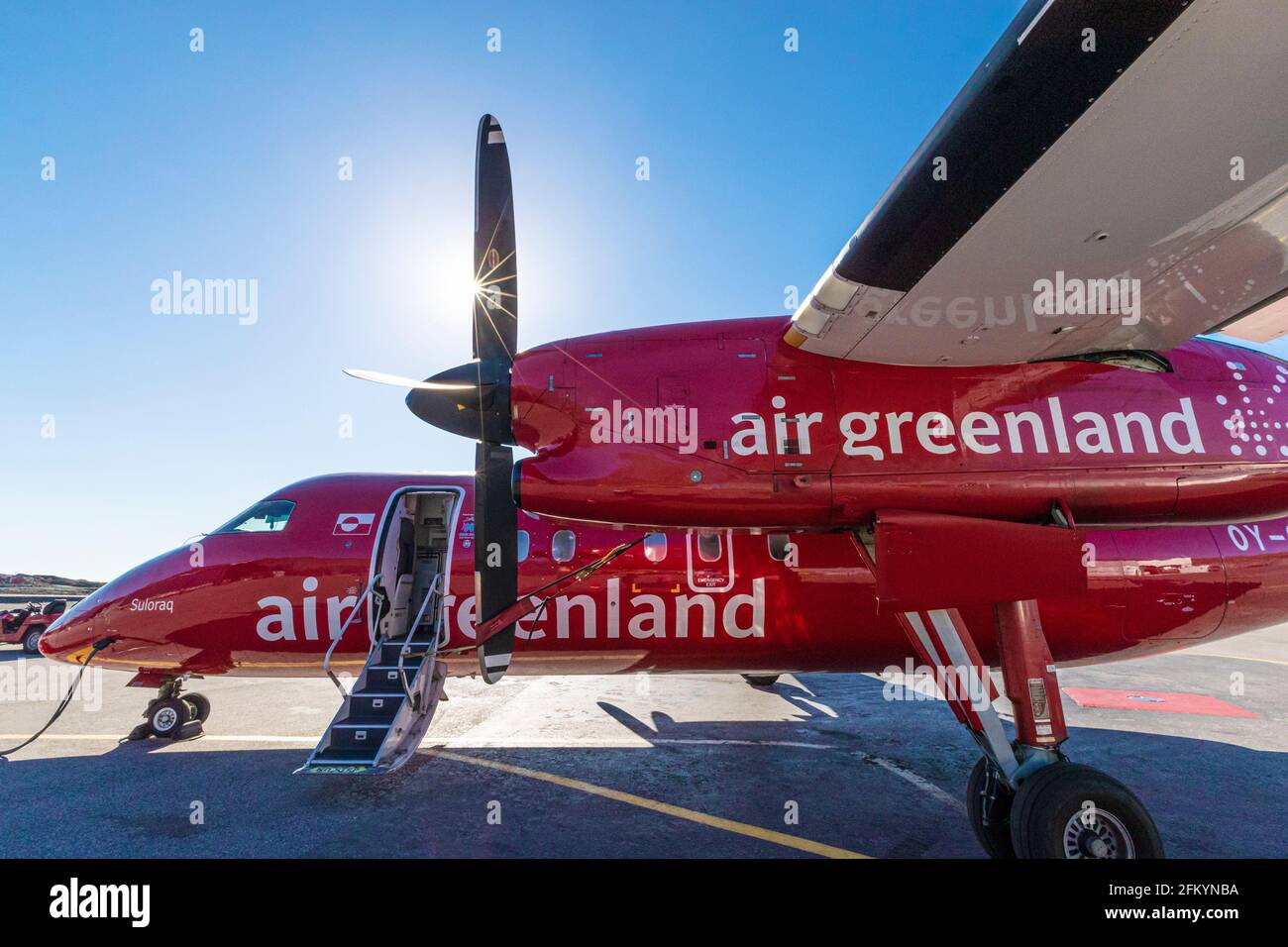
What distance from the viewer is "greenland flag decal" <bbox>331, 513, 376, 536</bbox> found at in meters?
6.34

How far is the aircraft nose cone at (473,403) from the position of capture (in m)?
4.39

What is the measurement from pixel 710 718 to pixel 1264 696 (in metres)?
9.30

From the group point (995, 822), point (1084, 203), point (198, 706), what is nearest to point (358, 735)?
point (198, 706)

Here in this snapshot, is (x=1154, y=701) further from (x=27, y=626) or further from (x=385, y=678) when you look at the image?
(x=27, y=626)

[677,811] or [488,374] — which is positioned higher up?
[488,374]

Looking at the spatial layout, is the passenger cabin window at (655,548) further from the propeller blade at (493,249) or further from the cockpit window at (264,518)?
the cockpit window at (264,518)

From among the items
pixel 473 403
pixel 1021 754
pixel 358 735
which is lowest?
pixel 358 735

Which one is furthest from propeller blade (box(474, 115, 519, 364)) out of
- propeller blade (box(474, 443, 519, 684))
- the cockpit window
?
the cockpit window

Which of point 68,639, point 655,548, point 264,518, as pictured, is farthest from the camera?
point 264,518

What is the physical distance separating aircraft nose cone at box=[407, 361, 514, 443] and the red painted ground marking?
32.0ft

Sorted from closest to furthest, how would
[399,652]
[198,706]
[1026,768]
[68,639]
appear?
[1026,768] → [399,652] → [68,639] → [198,706]

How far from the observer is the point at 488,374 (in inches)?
174

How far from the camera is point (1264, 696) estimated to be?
31.6 ft

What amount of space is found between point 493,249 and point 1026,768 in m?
5.42
